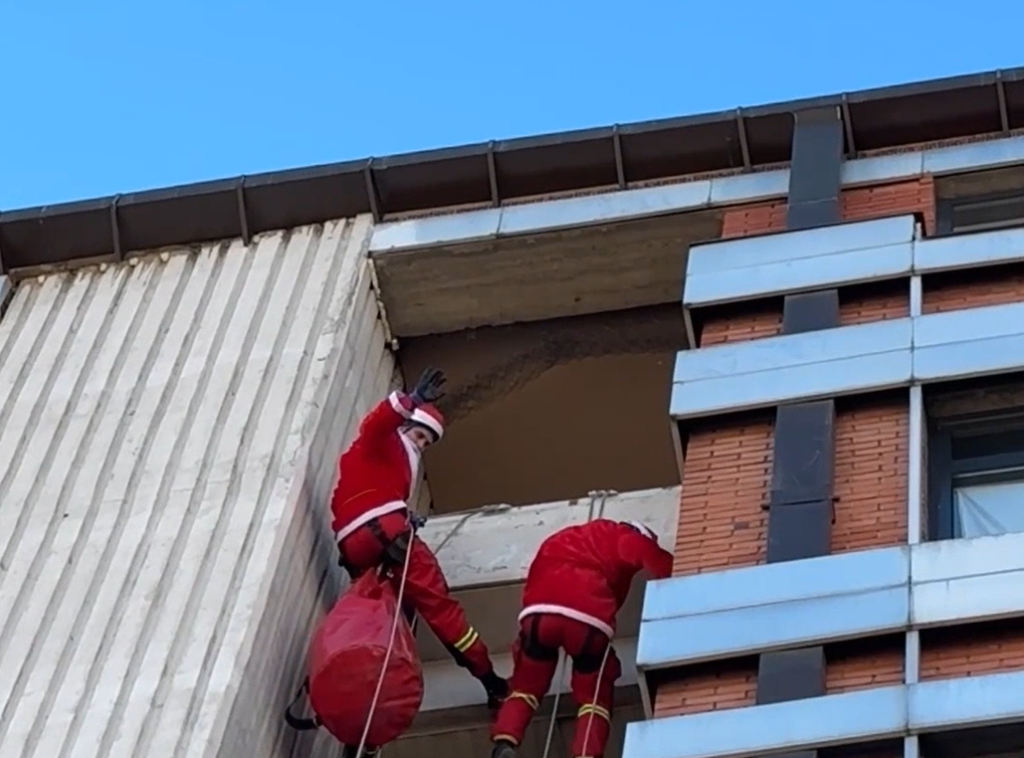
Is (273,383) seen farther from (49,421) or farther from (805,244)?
(805,244)

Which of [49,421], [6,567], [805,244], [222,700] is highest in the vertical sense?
[805,244]

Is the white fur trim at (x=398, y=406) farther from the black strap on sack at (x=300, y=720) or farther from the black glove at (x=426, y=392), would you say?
the black strap on sack at (x=300, y=720)

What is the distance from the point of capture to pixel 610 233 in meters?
17.5

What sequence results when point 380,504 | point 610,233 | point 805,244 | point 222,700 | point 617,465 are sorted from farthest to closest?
point 617,465 < point 610,233 < point 805,244 < point 380,504 < point 222,700

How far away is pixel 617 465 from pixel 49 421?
16.8 feet

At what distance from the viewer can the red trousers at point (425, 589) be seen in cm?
1470

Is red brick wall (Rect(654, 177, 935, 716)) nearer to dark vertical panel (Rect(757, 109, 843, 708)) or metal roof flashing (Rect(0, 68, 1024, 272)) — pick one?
dark vertical panel (Rect(757, 109, 843, 708))

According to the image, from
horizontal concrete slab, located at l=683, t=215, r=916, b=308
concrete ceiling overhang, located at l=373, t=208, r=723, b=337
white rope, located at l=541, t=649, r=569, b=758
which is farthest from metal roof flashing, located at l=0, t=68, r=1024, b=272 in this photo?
white rope, located at l=541, t=649, r=569, b=758

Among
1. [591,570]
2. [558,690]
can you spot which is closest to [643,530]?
[591,570]

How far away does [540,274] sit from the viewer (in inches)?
700

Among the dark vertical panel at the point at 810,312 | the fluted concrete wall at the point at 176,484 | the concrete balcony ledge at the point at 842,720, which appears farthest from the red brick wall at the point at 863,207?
the concrete balcony ledge at the point at 842,720

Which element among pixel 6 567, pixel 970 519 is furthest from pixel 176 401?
pixel 970 519

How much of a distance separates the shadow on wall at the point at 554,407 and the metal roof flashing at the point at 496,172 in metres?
1.04

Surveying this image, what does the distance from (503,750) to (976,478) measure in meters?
3.20
